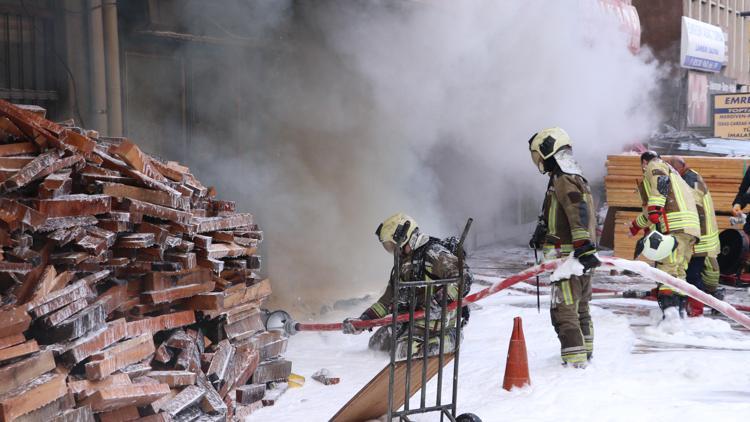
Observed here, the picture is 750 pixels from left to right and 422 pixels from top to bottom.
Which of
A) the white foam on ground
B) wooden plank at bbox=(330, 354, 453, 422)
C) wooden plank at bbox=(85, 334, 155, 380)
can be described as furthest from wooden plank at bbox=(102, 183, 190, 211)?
wooden plank at bbox=(330, 354, 453, 422)

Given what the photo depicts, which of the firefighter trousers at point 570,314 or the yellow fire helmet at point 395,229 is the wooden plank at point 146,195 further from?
the firefighter trousers at point 570,314

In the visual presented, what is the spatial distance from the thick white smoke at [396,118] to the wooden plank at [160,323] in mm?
3840

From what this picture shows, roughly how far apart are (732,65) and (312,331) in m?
26.3

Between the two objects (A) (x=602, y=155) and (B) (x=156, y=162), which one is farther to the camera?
(A) (x=602, y=155)

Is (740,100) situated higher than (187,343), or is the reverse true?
(740,100)

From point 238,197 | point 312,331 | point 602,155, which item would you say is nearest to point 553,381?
point 312,331

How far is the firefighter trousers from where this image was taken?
21.9ft

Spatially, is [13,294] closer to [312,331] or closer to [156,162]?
[156,162]

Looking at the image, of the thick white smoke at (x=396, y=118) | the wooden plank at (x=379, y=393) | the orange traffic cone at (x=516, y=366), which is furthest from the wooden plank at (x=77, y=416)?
the thick white smoke at (x=396, y=118)

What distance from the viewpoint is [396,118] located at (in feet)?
39.3

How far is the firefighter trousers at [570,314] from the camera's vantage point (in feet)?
21.9

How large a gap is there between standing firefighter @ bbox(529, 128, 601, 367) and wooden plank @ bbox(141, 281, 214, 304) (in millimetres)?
2615

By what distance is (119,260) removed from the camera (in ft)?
16.6

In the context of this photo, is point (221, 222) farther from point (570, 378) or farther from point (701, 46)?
point (701, 46)
